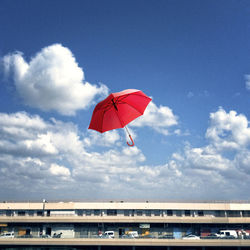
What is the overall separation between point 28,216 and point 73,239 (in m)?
14.8

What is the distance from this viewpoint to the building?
1832 inches

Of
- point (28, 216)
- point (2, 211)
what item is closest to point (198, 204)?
point (28, 216)

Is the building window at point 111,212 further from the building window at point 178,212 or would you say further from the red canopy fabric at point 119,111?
the red canopy fabric at point 119,111

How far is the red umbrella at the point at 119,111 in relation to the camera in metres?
12.2

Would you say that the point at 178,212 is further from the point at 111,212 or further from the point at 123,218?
the point at 111,212

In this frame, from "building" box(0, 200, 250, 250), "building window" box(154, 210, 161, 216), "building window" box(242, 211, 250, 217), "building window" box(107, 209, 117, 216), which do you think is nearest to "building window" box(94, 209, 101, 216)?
"building" box(0, 200, 250, 250)

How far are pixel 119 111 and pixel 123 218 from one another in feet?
127

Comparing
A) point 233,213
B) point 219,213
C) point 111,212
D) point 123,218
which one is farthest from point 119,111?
point 233,213

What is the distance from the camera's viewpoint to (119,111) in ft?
42.1

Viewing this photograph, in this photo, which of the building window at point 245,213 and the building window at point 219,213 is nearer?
the building window at point 245,213

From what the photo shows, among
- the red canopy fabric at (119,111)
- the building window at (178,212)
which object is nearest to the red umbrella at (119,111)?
the red canopy fabric at (119,111)

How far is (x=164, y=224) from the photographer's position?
→ 4747 cm

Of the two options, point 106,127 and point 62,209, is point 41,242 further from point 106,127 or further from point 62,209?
point 106,127

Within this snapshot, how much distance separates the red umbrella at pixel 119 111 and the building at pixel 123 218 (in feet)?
124
